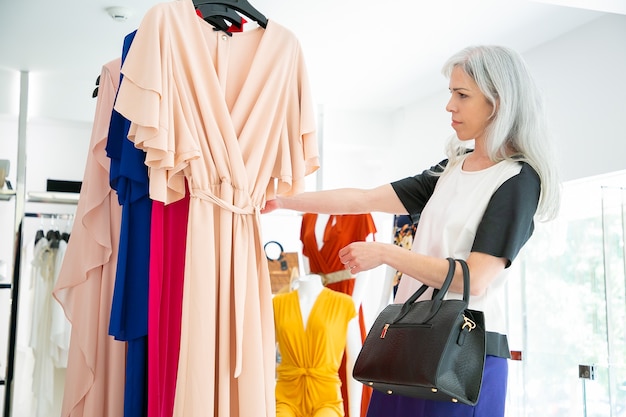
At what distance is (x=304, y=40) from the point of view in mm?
4672

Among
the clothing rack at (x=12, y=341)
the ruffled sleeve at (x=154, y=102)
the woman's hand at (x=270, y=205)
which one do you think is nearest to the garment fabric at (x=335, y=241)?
the clothing rack at (x=12, y=341)

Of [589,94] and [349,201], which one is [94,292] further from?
[589,94]

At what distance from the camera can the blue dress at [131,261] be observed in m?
1.85

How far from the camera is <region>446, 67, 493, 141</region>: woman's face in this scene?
6.41 ft

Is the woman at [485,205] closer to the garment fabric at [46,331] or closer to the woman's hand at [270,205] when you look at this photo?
the woman's hand at [270,205]

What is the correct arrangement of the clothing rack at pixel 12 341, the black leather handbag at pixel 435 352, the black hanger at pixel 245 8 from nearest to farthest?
the black leather handbag at pixel 435 352 → the black hanger at pixel 245 8 → the clothing rack at pixel 12 341

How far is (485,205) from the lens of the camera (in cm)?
186

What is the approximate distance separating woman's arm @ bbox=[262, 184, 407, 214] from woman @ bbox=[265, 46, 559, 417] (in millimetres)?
198

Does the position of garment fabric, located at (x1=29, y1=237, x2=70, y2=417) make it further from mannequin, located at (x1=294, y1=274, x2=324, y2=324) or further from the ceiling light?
mannequin, located at (x1=294, y1=274, x2=324, y2=324)

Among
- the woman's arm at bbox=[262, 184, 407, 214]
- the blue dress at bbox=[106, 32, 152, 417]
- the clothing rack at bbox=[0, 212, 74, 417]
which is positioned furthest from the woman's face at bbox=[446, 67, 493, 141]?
the clothing rack at bbox=[0, 212, 74, 417]

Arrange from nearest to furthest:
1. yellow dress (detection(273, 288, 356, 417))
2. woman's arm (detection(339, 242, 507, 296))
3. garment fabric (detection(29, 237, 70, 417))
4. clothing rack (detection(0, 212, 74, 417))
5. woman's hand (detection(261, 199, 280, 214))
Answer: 1. woman's arm (detection(339, 242, 507, 296))
2. woman's hand (detection(261, 199, 280, 214))
3. yellow dress (detection(273, 288, 356, 417))
4. clothing rack (detection(0, 212, 74, 417))
5. garment fabric (detection(29, 237, 70, 417))

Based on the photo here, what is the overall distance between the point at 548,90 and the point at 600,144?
2.01 feet

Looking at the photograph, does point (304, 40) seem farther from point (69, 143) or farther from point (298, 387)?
point (298, 387)

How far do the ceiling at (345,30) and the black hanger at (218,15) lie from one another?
82.3 inches
